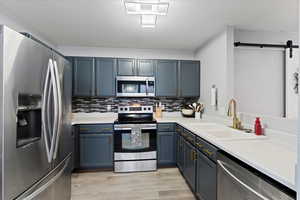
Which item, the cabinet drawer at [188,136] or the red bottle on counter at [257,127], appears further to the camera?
the cabinet drawer at [188,136]

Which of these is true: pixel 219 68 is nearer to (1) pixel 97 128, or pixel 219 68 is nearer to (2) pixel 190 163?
(2) pixel 190 163

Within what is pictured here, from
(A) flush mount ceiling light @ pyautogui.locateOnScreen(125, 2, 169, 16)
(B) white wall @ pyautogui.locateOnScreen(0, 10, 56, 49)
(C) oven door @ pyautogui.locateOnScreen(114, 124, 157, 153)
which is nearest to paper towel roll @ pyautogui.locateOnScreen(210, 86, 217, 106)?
(C) oven door @ pyautogui.locateOnScreen(114, 124, 157, 153)

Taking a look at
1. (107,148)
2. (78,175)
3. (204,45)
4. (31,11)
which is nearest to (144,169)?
(107,148)

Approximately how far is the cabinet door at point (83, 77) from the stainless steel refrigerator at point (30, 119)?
5.42ft

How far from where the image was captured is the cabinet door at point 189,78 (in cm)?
362

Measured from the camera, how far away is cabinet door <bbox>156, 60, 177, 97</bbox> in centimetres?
356

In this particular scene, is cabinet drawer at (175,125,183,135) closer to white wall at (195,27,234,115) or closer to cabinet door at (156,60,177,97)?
white wall at (195,27,234,115)

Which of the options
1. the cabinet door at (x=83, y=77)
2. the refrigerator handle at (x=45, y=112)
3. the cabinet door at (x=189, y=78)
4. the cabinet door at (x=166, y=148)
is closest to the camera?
the refrigerator handle at (x=45, y=112)

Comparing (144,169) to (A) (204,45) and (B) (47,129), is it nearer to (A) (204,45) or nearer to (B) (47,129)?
(B) (47,129)

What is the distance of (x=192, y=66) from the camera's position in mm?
3643

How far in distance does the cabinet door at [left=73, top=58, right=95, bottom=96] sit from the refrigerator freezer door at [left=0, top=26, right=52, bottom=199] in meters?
2.00

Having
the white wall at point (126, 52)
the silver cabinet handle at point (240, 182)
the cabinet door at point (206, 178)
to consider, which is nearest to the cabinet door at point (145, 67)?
the white wall at point (126, 52)

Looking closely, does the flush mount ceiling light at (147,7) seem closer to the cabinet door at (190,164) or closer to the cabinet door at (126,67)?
the cabinet door at (126,67)

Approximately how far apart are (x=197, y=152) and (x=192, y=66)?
2051 millimetres
